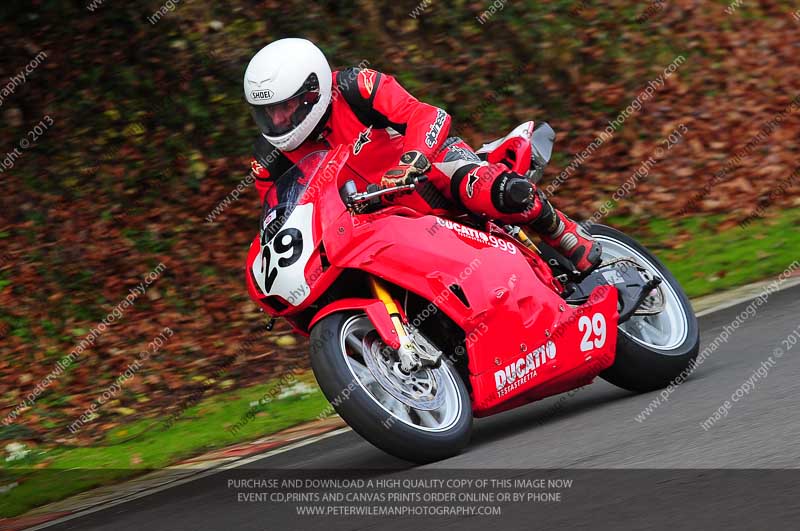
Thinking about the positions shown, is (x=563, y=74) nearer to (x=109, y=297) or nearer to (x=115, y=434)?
(x=109, y=297)

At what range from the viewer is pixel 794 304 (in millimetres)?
7605

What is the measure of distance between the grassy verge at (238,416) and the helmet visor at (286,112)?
2.24 metres

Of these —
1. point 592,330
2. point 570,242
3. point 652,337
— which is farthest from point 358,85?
point 652,337

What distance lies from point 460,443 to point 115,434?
358 cm

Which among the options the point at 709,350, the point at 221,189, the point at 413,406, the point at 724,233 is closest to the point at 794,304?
the point at 709,350

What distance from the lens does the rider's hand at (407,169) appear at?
553cm

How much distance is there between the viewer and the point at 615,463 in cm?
473

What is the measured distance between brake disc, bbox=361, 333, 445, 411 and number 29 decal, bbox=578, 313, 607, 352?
0.88 metres

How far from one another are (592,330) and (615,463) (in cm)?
132

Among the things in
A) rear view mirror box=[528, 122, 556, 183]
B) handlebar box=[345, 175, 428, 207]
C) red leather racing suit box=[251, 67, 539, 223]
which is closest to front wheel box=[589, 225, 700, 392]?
rear view mirror box=[528, 122, 556, 183]

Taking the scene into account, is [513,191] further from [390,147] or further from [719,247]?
[719,247]

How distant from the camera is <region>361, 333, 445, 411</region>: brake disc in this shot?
17.6 feet

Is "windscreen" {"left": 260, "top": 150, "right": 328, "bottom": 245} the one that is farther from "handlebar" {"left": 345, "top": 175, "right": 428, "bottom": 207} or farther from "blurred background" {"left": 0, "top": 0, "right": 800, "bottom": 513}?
"blurred background" {"left": 0, "top": 0, "right": 800, "bottom": 513}

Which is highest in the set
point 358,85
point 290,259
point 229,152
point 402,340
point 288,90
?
point 288,90
